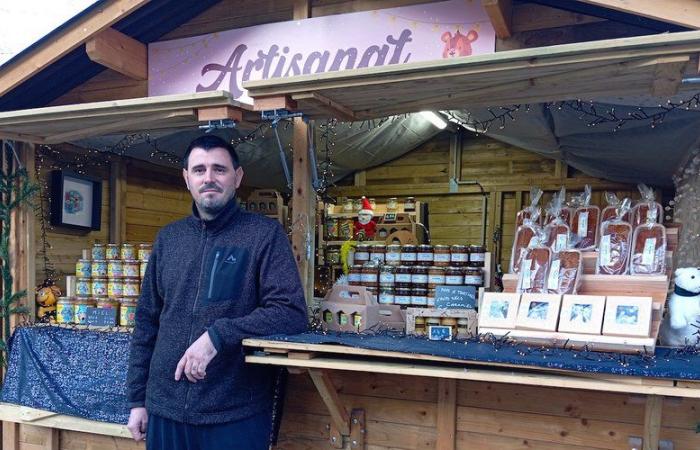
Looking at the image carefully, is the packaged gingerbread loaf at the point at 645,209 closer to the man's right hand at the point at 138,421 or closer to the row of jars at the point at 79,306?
the man's right hand at the point at 138,421

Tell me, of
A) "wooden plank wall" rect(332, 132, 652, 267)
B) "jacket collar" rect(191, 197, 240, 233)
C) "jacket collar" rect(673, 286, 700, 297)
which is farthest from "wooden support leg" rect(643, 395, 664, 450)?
"wooden plank wall" rect(332, 132, 652, 267)

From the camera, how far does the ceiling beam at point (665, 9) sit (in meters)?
2.09

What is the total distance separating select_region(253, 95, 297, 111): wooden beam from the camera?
2.18 m

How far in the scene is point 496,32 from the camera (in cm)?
256

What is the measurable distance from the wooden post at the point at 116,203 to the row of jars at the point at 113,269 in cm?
85

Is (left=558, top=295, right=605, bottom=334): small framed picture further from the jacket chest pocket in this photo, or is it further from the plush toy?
the plush toy

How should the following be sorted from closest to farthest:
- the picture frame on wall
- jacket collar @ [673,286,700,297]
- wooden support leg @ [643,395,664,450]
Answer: wooden support leg @ [643,395,664,450], jacket collar @ [673,286,700,297], the picture frame on wall

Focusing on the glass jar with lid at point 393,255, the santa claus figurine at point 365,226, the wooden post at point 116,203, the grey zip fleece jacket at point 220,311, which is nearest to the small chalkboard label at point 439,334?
the grey zip fleece jacket at point 220,311

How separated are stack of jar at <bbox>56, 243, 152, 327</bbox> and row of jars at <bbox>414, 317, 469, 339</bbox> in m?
1.67

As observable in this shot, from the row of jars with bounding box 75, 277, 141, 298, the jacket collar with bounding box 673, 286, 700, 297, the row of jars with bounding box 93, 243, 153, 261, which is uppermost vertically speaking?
the jacket collar with bounding box 673, 286, 700, 297

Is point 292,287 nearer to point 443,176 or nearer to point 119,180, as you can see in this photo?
point 119,180

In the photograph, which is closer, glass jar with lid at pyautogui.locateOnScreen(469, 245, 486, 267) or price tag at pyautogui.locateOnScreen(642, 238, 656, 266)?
price tag at pyautogui.locateOnScreen(642, 238, 656, 266)

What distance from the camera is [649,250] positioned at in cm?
213

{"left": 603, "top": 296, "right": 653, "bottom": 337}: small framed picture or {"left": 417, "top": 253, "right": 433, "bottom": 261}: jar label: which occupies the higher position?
{"left": 417, "top": 253, "right": 433, "bottom": 261}: jar label
